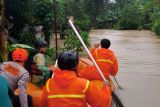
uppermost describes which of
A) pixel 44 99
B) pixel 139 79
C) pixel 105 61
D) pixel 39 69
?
pixel 44 99

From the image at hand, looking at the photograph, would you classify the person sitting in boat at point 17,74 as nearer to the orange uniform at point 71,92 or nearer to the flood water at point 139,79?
the orange uniform at point 71,92

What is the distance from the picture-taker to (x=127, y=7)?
55.5m

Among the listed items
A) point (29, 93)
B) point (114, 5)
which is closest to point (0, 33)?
point (29, 93)

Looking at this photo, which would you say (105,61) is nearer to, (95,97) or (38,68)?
(38,68)

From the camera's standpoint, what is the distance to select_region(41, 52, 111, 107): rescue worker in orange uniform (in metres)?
4.94

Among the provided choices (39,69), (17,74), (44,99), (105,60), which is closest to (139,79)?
(105,60)

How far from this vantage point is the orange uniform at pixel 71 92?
16.2ft

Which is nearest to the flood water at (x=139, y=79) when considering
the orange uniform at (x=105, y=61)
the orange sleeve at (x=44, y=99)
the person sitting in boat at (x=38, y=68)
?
the orange uniform at (x=105, y=61)

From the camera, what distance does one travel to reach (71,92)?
4965 mm

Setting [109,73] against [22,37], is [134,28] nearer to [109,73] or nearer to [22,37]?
[22,37]

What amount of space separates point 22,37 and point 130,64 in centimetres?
443

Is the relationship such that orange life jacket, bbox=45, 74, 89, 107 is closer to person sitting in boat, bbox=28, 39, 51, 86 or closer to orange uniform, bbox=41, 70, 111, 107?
orange uniform, bbox=41, 70, 111, 107

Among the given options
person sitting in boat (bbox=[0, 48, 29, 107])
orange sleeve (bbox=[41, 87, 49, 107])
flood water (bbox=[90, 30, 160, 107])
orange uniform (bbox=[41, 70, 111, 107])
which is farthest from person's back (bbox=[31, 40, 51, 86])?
flood water (bbox=[90, 30, 160, 107])

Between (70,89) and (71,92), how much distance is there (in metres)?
0.03
